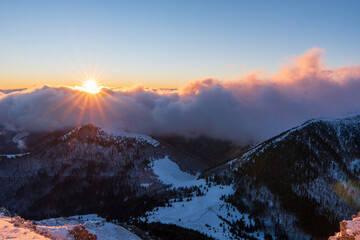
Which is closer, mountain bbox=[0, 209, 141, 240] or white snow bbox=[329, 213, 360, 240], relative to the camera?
mountain bbox=[0, 209, 141, 240]

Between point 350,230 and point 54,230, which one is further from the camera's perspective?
point 54,230

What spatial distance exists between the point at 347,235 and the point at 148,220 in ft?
539

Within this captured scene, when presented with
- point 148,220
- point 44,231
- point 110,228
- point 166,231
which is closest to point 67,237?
point 44,231

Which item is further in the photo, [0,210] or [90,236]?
[0,210]

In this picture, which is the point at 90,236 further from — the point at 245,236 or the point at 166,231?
the point at 245,236

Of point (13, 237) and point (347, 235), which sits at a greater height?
point (347, 235)

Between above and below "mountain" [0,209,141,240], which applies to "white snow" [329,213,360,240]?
above

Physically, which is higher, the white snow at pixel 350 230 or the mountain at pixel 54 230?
the white snow at pixel 350 230

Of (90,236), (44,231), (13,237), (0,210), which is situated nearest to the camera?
(13,237)

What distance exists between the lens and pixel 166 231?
512 ft

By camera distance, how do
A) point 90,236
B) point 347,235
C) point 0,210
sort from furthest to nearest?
1. point 0,210
2. point 90,236
3. point 347,235

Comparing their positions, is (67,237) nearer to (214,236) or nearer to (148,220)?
(214,236)

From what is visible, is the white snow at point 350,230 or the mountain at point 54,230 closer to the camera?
the mountain at point 54,230

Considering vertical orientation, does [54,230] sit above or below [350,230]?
below
